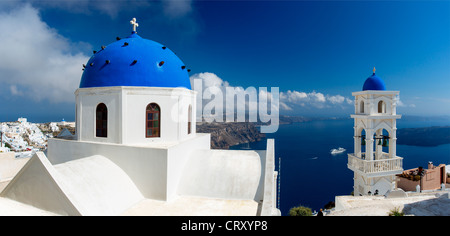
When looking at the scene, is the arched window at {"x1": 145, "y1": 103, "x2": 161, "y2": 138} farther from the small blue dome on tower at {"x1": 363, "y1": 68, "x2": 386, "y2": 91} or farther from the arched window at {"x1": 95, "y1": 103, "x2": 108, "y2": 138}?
the small blue dome on tower at {"x1": 363, "y1": 68, "x2": 386, "y2": 91}

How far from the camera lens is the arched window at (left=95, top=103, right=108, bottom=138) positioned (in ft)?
24.6

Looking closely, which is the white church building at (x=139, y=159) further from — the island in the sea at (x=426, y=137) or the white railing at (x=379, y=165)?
the island in the sea at (x=426, y=137)

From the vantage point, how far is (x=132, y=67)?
7582mm

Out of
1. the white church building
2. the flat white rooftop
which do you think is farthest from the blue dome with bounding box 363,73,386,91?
the flat white rooftop

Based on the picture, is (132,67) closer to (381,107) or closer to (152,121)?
(152,121)

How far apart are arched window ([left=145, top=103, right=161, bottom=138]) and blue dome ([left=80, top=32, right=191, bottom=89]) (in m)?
0.78

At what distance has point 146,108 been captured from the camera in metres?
7.42

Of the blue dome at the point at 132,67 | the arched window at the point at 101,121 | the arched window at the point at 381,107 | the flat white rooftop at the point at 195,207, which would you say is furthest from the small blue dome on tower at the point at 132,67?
the arched window at the point at 381,107

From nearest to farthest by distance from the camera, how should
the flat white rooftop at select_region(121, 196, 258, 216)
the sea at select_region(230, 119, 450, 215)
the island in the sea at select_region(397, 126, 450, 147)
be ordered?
the flat white rooftop at select_region(121, 196, 258, 216)
the sea at select_region(230, 119, 450, 215)
the island in the sea at select_region(397, 126, 450, 147)

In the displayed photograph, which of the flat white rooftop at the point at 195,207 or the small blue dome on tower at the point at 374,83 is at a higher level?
the small blue dome on tower at the point at 374,83

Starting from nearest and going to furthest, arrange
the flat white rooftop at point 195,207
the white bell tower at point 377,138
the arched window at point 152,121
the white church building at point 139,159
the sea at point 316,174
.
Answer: the white church building at point 139,159 → the flat white rooftop at point 195,207 → the arched window at point 152,121 → the white bell tower at point 377,138 → the sea at point 316,174

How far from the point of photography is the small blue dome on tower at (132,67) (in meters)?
7.52
